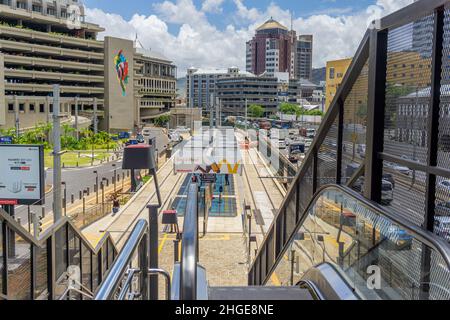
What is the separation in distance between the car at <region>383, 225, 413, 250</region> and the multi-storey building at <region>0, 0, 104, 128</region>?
6698 cm

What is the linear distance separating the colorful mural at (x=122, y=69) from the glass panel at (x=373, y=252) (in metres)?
82.4

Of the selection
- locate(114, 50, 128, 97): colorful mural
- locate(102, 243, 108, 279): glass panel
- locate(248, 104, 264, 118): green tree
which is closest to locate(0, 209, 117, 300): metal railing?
locate(102, 243, 108, 279): glass panel

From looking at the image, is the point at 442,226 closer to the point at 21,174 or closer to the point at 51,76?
the point at 21,174

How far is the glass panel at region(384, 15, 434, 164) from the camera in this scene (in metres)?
3.52

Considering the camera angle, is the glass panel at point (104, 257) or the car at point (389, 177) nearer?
the car at point (389, 177)

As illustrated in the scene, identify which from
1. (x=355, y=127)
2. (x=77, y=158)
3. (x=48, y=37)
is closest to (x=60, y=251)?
(x=355, y=127)

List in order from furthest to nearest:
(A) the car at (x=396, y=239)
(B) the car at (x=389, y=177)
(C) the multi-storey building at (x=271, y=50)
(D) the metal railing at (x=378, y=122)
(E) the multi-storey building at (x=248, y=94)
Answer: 1. (C) the multi-storey building at (x=271, y=50)
2. (E) the multi-storey building at (x=248, y=94)
3. (B) the car at (x=389, y=177)
4. (D) the metal railing at (x=378, y=122)
5. (A) the car at (x=396, y=239)

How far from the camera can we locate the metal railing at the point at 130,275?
2.18 meters

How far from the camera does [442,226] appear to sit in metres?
3.28

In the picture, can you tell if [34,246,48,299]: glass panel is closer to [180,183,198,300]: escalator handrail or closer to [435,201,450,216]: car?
[180,183,198,300]: escalator handrail

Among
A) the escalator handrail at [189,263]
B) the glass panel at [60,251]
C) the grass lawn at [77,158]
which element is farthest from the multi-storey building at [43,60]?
the escalator handrail at [189,263]

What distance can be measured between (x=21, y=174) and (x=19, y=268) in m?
15.0

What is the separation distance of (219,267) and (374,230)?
1568 cm

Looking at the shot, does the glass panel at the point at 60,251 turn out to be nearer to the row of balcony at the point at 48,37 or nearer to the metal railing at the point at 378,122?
the metal railing at the point at 378,122
